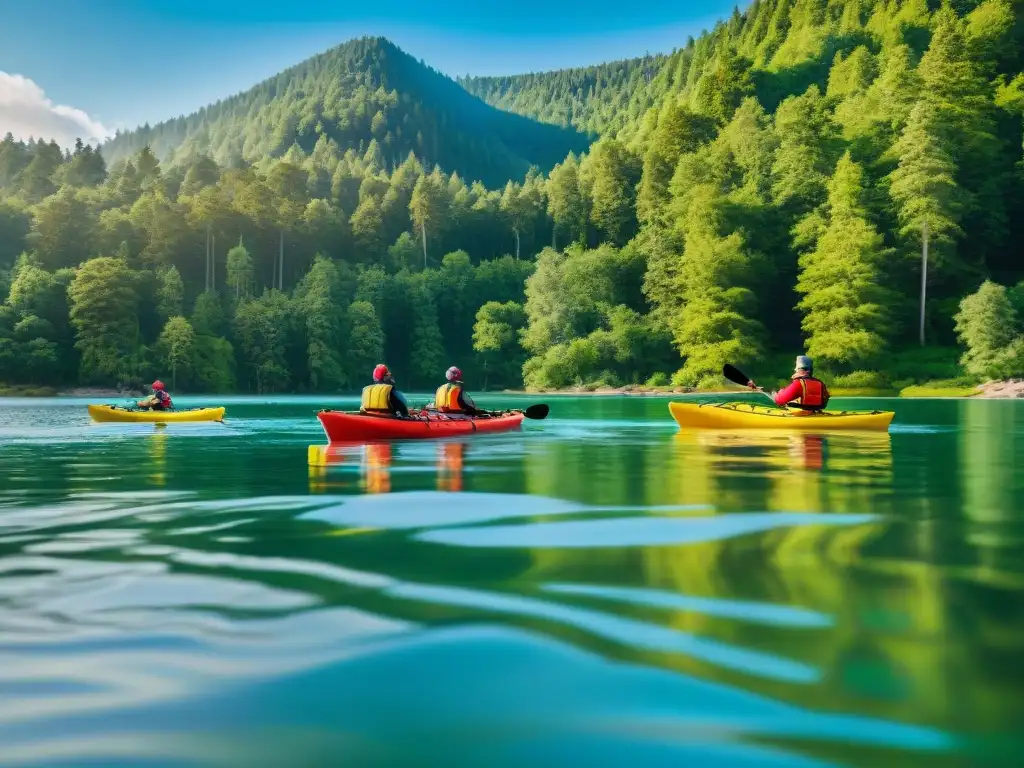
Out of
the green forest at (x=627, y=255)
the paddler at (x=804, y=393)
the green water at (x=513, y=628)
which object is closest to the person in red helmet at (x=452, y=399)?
the paddler at (x=804, y=393)

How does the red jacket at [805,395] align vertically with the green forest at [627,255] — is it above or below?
below

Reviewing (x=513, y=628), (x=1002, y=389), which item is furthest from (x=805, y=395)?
(x=1002, y=389)

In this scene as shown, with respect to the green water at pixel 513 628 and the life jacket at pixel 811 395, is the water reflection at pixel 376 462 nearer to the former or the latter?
the green water at pixel 513 628

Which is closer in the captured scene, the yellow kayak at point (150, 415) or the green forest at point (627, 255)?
the yellow kayak at point (150, 415)

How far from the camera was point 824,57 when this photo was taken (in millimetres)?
117875

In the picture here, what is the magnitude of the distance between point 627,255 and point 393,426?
64.7 metres

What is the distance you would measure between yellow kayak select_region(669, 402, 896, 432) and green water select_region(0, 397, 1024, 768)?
10692mm

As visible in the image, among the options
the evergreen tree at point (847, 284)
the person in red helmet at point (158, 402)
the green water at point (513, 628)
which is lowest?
the green water at point (513, 628)

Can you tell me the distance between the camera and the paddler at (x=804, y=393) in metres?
20.9

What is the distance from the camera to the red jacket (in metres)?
20.9

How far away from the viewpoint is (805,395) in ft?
68.5

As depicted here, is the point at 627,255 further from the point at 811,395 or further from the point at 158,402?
the point at 811,395

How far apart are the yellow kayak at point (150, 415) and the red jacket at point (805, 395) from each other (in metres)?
16.2

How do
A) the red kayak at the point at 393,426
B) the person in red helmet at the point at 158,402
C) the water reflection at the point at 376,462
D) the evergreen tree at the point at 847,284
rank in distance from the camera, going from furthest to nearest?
the evergreen tree at the point at 847,284
the person in red helmet at the point at 158,402
the red kayak at the point at 393,426
the water reflection at the point at 376,462
